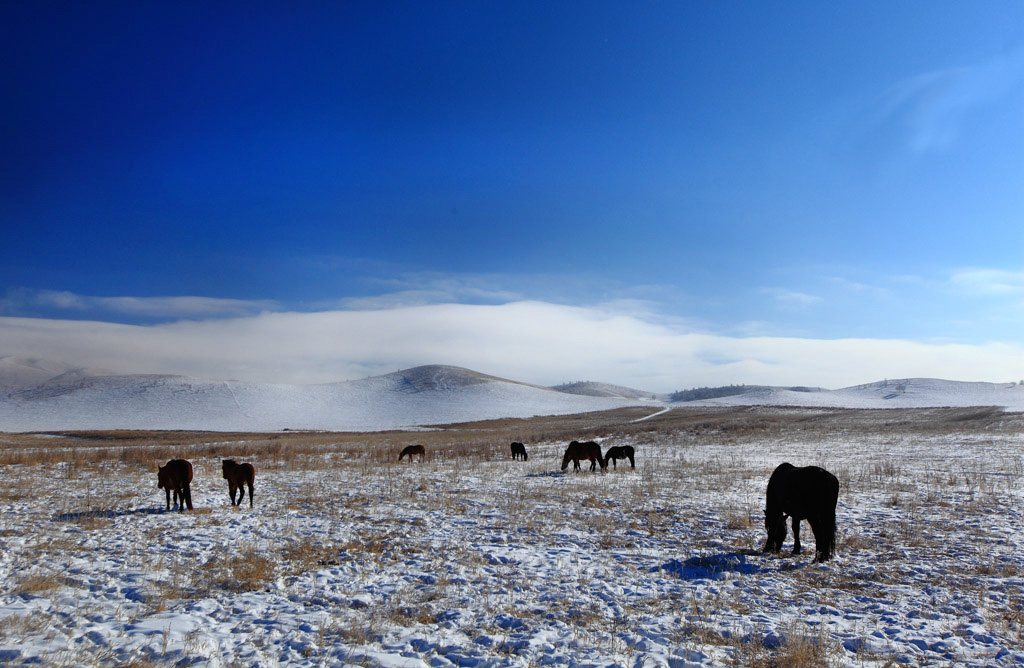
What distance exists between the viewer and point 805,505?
10164 mm

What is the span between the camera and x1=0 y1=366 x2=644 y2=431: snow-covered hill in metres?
88.5

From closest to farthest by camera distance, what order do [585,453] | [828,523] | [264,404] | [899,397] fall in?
[828,523]
[585,453]
[264,404]
[899,397]

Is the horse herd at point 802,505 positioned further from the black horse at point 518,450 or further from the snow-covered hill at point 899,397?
the snow-covered hill at point 899,397

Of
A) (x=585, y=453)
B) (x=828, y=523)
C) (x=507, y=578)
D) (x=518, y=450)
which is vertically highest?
(x=828, y=523)

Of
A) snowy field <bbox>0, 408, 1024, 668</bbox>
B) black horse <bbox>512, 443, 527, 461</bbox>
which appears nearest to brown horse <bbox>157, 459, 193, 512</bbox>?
snowy field <bbox>0, 408, 1024, 668</bbox>

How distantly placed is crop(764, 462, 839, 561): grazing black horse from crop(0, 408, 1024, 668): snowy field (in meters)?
0.43

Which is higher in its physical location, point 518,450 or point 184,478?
point 184,478

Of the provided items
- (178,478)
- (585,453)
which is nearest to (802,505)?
(585,453)

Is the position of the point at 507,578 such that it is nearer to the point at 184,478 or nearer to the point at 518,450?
the point at 184,478

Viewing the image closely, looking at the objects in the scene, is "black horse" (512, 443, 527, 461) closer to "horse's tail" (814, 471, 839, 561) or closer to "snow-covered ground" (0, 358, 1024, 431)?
"horse's tail" (814, 471, 839, 561)

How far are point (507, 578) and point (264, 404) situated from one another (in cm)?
10808

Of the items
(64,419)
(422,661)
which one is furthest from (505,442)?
(64,419)

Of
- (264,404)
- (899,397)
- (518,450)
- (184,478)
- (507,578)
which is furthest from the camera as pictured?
(899,397)

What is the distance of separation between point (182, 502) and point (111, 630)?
8777 mm
